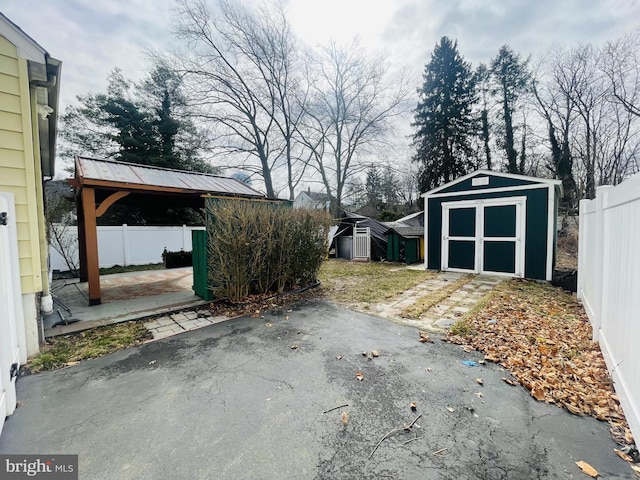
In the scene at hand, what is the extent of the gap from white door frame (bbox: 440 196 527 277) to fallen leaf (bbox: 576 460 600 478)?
23.0 ft

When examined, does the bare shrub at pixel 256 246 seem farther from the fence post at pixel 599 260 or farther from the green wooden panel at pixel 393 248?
the green wooden panel at pixel 393 248

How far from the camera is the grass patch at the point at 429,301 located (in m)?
4.52

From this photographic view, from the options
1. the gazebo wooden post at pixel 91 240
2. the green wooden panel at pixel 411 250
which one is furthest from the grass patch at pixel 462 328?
the green wooden panel at pixel 411 250

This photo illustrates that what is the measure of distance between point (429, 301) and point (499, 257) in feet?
13.3

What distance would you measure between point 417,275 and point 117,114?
16689 millimetres

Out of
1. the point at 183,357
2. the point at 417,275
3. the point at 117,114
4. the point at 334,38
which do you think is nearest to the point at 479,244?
the point at 417,275

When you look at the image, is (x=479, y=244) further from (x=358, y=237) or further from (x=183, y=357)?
(x=183, y=357)

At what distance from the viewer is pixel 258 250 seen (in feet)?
16.6

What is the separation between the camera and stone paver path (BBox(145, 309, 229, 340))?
3879 millimetres

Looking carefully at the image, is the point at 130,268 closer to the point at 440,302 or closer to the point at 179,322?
the point at 179,322

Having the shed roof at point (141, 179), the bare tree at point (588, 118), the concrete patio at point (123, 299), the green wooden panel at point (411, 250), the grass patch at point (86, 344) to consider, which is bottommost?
the grass patch at point (86, 344)

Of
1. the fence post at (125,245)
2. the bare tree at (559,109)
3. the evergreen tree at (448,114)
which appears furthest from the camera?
the evergreen tree at (448,114)

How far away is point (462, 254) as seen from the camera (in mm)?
8492

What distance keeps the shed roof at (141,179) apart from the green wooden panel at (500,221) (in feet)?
22.1
